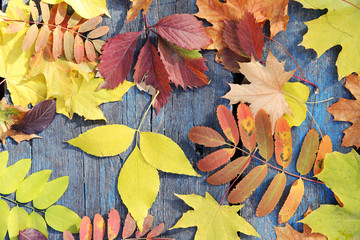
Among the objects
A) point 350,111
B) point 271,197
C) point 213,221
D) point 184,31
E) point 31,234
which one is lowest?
point 31,234

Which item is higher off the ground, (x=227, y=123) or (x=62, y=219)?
(x=227, y=123)

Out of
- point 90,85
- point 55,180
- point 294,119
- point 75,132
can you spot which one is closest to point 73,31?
point 90,85

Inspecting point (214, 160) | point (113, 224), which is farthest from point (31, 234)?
point (214, 160)

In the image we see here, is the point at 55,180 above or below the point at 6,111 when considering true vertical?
below

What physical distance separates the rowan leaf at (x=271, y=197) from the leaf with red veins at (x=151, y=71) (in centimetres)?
43

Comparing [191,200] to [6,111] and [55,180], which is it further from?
[6,111]

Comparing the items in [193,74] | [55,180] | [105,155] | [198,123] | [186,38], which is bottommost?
[55,180]

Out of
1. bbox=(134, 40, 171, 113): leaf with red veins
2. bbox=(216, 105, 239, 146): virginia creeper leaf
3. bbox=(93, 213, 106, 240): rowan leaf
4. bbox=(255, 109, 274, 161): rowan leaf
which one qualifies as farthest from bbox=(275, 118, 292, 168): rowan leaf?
bbox=(93, 213, 106, 240): rowan leaf

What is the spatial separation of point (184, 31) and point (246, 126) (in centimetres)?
34

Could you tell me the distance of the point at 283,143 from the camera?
38.9 inches

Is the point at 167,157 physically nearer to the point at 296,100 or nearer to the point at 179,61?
the point at 179,61

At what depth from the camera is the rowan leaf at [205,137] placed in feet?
3.25

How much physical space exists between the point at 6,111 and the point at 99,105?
300 mm

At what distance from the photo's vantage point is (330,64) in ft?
3.39
